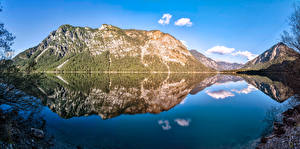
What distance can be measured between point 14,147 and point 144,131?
10.5m

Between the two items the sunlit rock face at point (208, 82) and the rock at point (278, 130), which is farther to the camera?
the sunlit rock face at point (208, 82)

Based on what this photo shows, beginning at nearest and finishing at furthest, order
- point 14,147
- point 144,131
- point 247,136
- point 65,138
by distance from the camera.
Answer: point 14,147, point 65,138, point 247,136, point 144,131

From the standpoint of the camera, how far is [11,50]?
474 inches

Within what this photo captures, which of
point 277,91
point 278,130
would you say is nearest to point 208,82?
point 277,91

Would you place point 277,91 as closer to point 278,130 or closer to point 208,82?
point 208,82

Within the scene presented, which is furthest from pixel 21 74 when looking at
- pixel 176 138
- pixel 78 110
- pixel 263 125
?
pixel 263 125

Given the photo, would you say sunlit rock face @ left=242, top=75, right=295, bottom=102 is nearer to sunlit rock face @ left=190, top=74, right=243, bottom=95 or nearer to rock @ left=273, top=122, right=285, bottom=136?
rock @ left=273, top=122, right=285, bottom=136

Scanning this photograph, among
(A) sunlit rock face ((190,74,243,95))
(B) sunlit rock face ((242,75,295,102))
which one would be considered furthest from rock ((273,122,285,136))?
Result: (A) sunlit rock face ((190,74,243,95))

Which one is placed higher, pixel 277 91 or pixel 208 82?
pixel 208 82

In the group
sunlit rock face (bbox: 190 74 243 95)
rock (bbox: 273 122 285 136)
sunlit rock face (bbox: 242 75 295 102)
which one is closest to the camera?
rock (bbox: 273 122 285 136)

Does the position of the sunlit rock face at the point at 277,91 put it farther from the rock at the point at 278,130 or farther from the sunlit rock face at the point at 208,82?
the sunlit rock face at the point at 208,82

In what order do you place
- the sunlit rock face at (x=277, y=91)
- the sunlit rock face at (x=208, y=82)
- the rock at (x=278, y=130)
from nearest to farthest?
the rock at (x=278, y=130), the sunlit rock face at (x=277, y=91), the sunlit rock face at (x=208, y=82)

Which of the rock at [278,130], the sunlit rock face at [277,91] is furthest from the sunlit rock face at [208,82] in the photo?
the rock at [278,130]

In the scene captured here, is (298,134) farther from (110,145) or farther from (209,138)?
(110,145)
